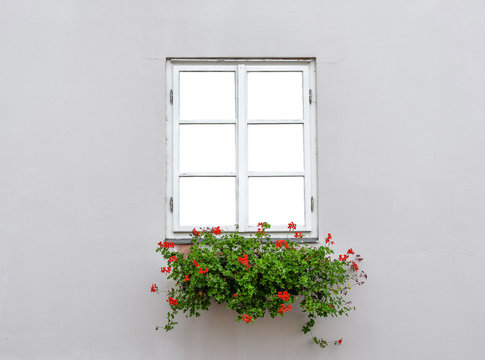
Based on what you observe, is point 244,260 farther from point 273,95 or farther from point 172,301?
point 273,95

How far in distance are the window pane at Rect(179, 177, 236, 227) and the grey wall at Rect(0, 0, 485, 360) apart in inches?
7.9

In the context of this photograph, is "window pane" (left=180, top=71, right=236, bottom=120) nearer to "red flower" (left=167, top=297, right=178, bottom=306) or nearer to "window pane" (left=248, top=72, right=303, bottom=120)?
"window pane" (left=248, top=72, right=303, bottom=120)

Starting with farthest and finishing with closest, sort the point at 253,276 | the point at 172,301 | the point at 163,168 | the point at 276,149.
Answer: the point at 276,149, the point at 163,168, the point at 172,301, the point at 253,276

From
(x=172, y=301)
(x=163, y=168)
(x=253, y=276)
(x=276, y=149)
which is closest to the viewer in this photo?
(x=253, y=276)

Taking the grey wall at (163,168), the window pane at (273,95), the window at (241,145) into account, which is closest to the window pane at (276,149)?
the window at (241,145)

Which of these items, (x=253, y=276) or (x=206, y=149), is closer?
(x=253, y=276)

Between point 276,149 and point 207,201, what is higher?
point 276,149

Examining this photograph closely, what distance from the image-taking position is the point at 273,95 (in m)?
3.56

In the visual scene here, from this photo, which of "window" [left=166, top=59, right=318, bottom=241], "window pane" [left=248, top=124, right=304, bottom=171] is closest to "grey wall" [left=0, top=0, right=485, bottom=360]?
"window" [left=166, top=59, right=318, bottom=241]

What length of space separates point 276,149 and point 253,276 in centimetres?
100

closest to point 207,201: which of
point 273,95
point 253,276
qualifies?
point 253,276
